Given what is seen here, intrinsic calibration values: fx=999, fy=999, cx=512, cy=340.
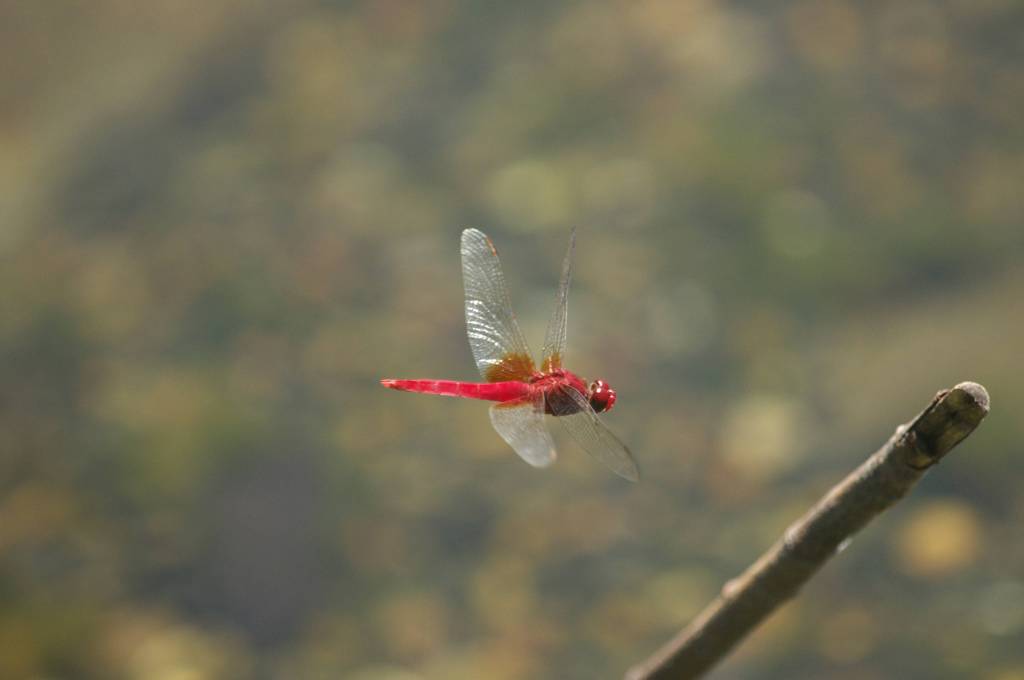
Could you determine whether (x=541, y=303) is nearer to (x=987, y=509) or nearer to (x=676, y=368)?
(x=676, y=368)

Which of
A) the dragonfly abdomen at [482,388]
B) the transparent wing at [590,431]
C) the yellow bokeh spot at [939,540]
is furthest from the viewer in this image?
the yellow bokeh spot at [939,540]

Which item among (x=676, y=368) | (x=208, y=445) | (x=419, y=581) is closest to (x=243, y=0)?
(x=208, y=445)

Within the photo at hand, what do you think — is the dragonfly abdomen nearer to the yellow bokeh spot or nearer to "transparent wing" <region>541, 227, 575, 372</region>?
"transparent wing" <region>541, 227, 575, 372</region>

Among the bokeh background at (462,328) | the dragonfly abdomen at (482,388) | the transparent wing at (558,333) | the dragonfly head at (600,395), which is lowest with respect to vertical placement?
the dragonfly head at (600,395)

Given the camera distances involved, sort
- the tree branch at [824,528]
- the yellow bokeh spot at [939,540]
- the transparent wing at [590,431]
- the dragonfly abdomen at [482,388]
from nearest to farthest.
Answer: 1. the tree branch at [824,528]
2. the transparent wing at [590,431]
3. the dragonfly abdomen at [482,388]
4. the yellow bokeh spot at [939,540]

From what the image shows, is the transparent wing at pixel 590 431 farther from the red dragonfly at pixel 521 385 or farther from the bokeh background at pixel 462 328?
the bokeh background at pixel 462 328

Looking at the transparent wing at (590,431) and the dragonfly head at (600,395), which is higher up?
the dragonfly head at (600,395)

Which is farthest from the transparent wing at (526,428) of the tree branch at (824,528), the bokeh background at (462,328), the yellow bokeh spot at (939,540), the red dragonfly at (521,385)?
the yellow bokeh spot at (939,540)
